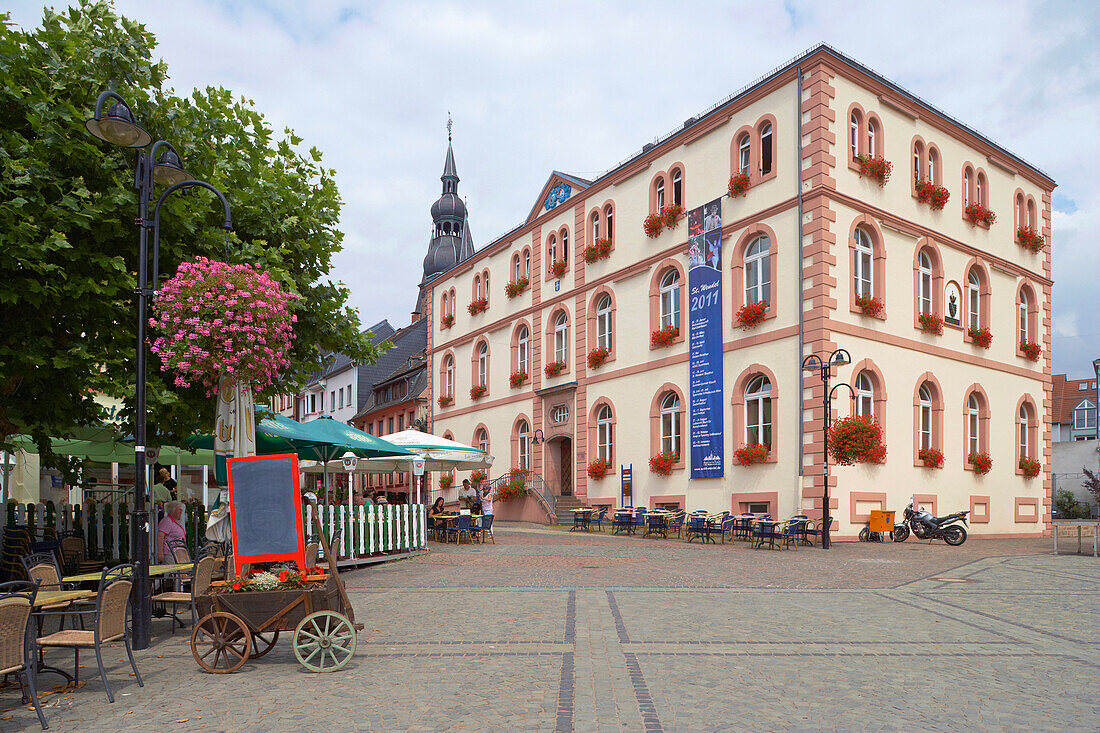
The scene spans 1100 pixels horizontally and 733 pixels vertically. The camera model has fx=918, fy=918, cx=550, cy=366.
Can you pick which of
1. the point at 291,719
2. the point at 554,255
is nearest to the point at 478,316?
the point at 554,255

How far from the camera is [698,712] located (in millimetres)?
6035

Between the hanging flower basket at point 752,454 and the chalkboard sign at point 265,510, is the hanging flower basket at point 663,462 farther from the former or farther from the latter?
the chalkboard sign at point 265,510

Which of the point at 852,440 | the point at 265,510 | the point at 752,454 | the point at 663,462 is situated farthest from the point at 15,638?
the point at 663,462

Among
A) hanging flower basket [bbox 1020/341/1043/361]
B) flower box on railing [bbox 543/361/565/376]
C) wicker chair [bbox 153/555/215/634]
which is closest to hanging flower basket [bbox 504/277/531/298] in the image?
flower box on railing [bbox 543/361/565/376]

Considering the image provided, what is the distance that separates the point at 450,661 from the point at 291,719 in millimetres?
2021

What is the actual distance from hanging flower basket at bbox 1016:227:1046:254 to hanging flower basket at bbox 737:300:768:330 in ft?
38.1

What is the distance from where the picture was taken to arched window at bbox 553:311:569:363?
1362 inches

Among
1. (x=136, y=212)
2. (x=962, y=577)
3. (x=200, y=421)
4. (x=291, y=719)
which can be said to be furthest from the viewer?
(x=962, y=577)

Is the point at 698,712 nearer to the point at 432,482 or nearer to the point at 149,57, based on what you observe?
the point at 149,57

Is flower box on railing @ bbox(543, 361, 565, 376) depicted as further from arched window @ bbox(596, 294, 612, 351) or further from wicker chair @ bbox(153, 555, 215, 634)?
wicker chair @ bbox(153, 555, 215, 634)

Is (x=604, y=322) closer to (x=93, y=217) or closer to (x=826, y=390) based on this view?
(x=826, y=390)

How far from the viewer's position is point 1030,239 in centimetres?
3127

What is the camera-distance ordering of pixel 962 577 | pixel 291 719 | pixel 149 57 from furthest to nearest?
pixel 962 577, pixel 149 57, pixel 291 719

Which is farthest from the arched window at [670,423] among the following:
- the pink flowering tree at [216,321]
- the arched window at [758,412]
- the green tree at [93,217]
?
the pink flowering tree at [216,321]
